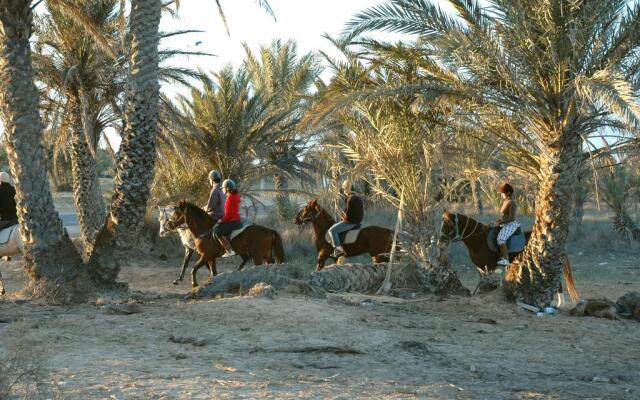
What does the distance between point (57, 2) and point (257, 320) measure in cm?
650

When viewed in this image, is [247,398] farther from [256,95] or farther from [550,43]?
[256,95]

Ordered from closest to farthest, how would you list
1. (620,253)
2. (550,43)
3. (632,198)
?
(550,43) < (620,253) < (632,198)

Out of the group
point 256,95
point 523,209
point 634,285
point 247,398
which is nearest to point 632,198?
point 523,209

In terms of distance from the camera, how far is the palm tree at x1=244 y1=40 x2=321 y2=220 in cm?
2257

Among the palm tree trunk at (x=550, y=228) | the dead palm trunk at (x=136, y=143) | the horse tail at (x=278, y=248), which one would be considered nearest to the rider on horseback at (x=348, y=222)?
the horse tail at (x=278, y=248)

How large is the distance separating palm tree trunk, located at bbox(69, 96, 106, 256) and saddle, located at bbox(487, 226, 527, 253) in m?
9.15

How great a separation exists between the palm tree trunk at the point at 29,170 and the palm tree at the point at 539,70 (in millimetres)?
4801

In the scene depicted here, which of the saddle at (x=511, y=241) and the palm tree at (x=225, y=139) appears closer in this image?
the saddle at (x=511, y=241)

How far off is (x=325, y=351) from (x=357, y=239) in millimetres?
7992

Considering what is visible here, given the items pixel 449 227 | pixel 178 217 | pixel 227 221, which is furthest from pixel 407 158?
pixel 178 217

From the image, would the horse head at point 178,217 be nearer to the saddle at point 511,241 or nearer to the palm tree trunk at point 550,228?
the saddle at point 511,241

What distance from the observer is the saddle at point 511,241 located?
1515 centimetres

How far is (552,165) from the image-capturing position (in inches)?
498

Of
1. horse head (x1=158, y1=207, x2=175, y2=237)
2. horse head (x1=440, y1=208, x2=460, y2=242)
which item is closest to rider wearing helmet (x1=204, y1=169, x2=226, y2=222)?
horse head (x1=158, y1=207, x2=175, y2=237)
